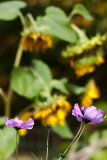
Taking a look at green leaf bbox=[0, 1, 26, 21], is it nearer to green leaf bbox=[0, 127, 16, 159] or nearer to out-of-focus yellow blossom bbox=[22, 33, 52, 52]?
out-of-focus yellow blossom bbox=[22, 33, 52, 52]

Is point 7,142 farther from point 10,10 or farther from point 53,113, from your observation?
point 10,10

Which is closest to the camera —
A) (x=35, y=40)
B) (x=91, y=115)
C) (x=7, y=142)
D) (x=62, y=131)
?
(x=91, y=115)

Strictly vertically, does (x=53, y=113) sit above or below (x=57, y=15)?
below

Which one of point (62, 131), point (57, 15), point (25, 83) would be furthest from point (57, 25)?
point (62, 131)

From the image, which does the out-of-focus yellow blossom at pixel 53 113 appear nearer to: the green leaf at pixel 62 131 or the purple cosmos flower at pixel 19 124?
the green leaf at pixel 62 131

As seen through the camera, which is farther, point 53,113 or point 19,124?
point 53,113

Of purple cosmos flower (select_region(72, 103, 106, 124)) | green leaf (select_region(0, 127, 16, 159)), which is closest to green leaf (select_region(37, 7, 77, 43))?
green leaf (select_region(0, 127, 16, 159))
